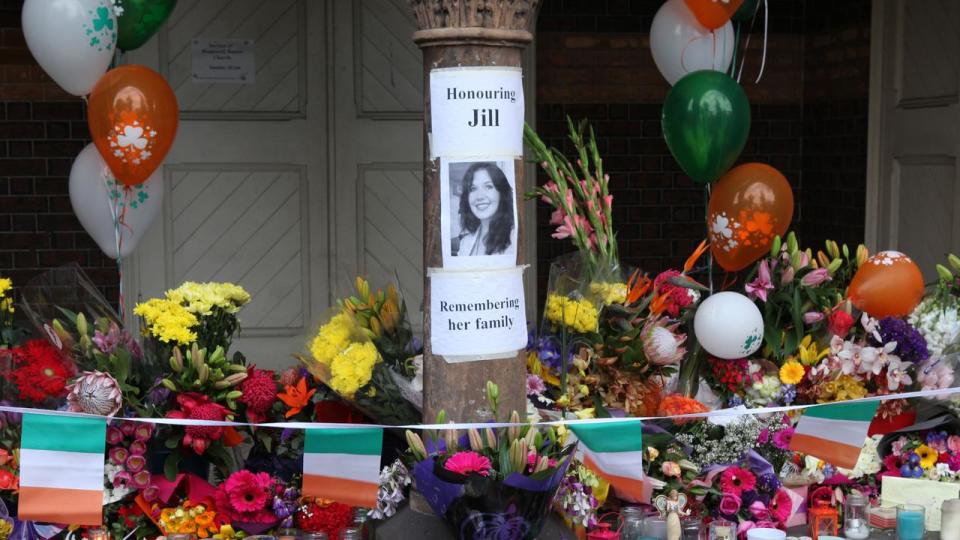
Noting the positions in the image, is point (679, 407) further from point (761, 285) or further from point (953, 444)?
point (953, 444)

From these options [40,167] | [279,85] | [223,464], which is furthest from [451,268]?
[40,167]

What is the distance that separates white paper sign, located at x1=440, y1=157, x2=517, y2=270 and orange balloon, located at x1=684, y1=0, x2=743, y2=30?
39.4 inches

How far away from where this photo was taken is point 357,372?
8.90 ft

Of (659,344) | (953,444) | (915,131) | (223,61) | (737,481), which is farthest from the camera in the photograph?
(223,61)

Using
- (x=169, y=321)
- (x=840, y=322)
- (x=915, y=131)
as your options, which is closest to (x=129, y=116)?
(x=169, y=321)

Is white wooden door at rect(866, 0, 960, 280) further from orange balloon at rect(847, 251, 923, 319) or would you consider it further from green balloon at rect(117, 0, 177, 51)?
green balloon at rect(117, 0, 177, 51)

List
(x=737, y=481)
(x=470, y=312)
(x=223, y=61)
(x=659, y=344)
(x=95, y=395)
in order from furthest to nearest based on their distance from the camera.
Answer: (x=223, y=61)
(x=659, y=344)
(x=737, y=481)
(x=95, y=395)
(x=470, y=312)

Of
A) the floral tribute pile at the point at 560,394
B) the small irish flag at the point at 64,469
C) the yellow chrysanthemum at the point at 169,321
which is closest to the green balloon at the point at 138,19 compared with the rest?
the floral tribute pile at the point at 560,394

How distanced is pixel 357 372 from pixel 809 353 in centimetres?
122

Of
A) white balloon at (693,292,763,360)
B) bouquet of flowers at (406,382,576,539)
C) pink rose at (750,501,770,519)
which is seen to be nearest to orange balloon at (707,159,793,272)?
white balloon at (693,292,763,360)

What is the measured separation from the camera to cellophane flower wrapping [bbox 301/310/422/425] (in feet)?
8.92

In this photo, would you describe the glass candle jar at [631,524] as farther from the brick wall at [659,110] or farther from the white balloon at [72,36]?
the brick wall at [659,110]

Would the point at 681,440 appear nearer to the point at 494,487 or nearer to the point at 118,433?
the point at 494,487

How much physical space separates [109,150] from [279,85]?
2.15 m
